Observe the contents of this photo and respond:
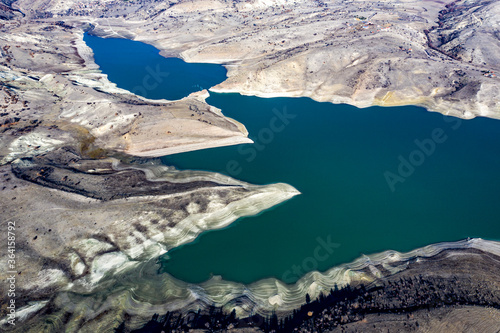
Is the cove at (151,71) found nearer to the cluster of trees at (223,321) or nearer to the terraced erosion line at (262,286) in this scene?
the terraced erosion line at (262,286)

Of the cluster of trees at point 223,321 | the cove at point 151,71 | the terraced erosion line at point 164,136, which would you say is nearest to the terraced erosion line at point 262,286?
the terraced erosion line at point 164,136

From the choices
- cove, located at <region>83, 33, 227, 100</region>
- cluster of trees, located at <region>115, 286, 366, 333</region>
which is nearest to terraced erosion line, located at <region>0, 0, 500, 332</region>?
cluster of trees, located at <region>115, 286, 366, 333</region>

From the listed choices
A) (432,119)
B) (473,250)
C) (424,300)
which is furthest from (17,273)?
(432,119)

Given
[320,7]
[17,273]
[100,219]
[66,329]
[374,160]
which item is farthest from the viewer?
[320,7]

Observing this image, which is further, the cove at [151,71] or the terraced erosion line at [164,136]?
the cove at [151,71]

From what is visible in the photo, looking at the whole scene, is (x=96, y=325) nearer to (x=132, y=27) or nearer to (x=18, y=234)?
(x=18, y=234)

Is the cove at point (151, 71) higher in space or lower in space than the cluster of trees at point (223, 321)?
higher

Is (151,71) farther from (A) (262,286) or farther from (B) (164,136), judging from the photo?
(A) (262,286)

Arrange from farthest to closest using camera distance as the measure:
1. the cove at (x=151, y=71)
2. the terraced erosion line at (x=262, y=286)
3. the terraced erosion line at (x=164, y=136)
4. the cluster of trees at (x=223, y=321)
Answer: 1. the cove at (x=151, y=71)
2. the terraced erosion line at (x=164, y=136)
3. the terraced erosion line at (x=262, y=286)
4. the cluster of trees at (x=223, y=321)

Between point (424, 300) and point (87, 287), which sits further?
point (87, 287)

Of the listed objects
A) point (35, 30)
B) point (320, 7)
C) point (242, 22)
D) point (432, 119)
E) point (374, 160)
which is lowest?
point (374, 160)

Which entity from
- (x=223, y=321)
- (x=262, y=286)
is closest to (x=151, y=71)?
(x=262, y=286)
